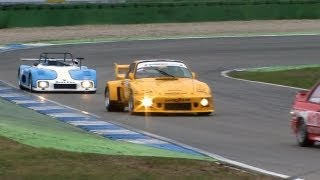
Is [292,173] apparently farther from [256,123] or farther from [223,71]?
[223,71]

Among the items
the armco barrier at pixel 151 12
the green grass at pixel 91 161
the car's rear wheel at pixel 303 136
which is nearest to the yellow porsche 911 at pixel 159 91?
the car's rear wheel at pixel 303 136

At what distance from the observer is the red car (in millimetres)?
15305

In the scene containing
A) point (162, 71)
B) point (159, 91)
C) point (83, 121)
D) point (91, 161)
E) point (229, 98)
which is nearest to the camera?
point (91, 161)

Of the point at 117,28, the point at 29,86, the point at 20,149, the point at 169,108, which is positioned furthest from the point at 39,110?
the point at 117,28

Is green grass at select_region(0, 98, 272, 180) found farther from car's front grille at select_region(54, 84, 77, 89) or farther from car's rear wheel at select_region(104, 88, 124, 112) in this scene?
car's front grille at select_region(54, 84, 77, 89)

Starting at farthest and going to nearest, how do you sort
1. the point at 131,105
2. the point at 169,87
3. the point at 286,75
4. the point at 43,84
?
1. the point at 286,75
2. the point at 43,84
3. the point at 131,105
4. the point at 169,87

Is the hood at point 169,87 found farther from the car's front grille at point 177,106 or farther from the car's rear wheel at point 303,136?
the car's rear wheel at point 303,136

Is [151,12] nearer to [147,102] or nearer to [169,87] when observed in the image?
[169,87]

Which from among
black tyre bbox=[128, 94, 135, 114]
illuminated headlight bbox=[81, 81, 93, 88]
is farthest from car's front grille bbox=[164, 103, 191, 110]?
illuminated headlight bbox=[81, 81, 93, 88]

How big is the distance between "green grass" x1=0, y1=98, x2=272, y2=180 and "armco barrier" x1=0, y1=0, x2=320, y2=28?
37252 millimetres

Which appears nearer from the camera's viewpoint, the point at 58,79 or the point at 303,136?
the point at 303,136

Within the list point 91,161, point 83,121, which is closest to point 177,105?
point 83,121

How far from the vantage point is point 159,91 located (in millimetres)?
21984

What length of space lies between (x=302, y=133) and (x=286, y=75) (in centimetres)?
1739
